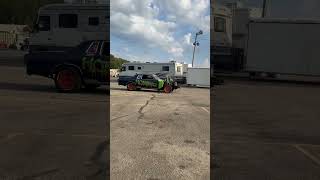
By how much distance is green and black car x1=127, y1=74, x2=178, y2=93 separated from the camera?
8.63ft

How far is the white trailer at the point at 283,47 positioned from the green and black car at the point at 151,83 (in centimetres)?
51

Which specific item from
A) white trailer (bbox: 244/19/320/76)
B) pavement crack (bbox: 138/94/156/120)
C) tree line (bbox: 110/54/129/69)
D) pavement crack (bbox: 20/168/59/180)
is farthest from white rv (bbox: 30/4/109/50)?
white trailer (bbox: 244/19/320/76)

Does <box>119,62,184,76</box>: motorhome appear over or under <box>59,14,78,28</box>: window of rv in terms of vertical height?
under

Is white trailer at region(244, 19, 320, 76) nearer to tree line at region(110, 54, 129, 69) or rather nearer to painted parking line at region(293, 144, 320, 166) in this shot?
painted parking line at region(293, 144, 320, 166)

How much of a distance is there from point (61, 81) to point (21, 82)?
25 cm

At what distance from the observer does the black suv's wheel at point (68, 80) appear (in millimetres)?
2670

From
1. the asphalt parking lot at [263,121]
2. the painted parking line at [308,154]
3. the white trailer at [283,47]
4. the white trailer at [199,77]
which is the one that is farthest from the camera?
the painted parking line at [308,154]

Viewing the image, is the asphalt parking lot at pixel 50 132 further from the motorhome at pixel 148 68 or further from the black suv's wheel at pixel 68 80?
the motorhome at pixel 148 68

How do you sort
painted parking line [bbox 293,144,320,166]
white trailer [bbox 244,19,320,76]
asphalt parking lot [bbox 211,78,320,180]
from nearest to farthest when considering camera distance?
white trailer [bbox 244,19,320,76]
asphalt parking lot [bbox 211,78,320,180]
painted parking line [bbox 293,144,320,166]

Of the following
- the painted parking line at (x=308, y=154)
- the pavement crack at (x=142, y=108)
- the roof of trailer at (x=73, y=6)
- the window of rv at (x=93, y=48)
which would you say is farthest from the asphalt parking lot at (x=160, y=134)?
the painted parking line at (x=308, y=154)

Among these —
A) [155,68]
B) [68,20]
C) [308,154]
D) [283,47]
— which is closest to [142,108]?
[155,68]

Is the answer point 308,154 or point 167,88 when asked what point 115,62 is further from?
point 308,154

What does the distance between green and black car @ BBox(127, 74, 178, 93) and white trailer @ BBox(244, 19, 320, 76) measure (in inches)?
20.0

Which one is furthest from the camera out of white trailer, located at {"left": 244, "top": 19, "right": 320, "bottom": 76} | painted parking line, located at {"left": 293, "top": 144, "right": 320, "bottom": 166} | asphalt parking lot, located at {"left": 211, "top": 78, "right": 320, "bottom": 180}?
painted parking line, located at {"left": 293, "top": 144, "right": 320, "bottom": 166}
